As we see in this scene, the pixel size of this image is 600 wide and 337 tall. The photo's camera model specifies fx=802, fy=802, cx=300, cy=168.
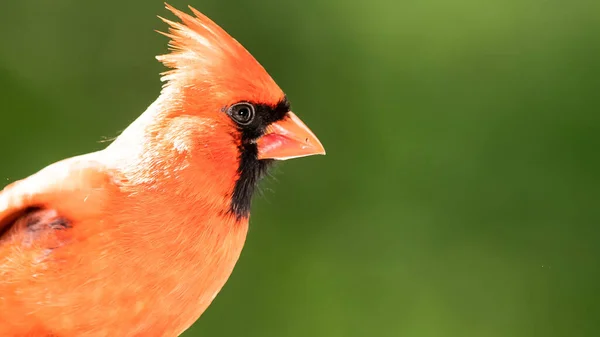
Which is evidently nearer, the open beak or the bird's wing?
the bird's wing

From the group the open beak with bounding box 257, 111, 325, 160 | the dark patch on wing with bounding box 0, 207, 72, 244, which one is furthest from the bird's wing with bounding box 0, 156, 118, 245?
the open beak with bounding box 257, 111, 325, 160

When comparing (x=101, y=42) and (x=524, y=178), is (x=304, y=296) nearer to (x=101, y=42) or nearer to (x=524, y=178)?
(x=524, y=178)

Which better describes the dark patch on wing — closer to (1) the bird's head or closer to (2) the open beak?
(1) the bird's head

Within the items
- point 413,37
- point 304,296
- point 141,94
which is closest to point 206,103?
point 141,94

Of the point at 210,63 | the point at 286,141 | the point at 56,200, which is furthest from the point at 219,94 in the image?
the point at 56,200

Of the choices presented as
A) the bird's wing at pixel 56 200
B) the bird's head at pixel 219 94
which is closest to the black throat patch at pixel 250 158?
the bird's head at pixel 219 94

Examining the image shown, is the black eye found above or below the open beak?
above

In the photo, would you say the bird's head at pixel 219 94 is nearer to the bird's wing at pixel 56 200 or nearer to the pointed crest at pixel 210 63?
the pointed crest at pixel 210 63
